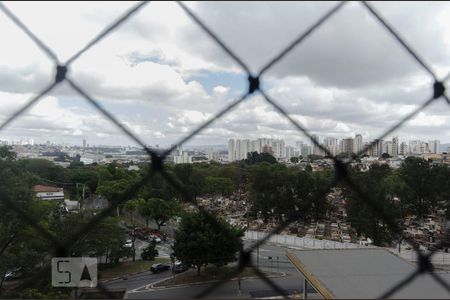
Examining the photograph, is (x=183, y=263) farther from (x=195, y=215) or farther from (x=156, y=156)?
(x=156, y=156)

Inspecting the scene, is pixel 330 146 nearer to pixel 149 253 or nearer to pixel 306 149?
pixel 306 149

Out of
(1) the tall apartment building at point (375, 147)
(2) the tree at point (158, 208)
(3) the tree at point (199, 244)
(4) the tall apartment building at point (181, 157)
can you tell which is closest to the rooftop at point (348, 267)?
(4) the tall apartment building at point (181, 157)

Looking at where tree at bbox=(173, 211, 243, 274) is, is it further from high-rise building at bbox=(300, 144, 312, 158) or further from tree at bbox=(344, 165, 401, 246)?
tree at bbox=(344, 165, 401, 246)

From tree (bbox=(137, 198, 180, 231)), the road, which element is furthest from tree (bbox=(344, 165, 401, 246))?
tree (bbox=(137, 198, 180, 231))

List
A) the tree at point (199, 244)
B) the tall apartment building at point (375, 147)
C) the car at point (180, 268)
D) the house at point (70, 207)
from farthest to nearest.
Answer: the house at point (70, 207)
the car at point (180, 268)
the tree at point (199, 244)
the tall apartment building at point (375, 147)

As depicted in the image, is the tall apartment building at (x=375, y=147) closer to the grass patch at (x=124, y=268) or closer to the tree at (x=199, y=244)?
the tree at (x=199, y=244)

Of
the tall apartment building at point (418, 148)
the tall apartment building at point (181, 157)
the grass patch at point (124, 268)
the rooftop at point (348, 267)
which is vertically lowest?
the grass patch at point (124, 268)

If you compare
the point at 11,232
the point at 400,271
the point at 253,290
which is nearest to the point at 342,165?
the point at 400,271

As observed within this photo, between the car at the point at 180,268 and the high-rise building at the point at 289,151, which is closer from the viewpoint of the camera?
the car at the point at 180,268
